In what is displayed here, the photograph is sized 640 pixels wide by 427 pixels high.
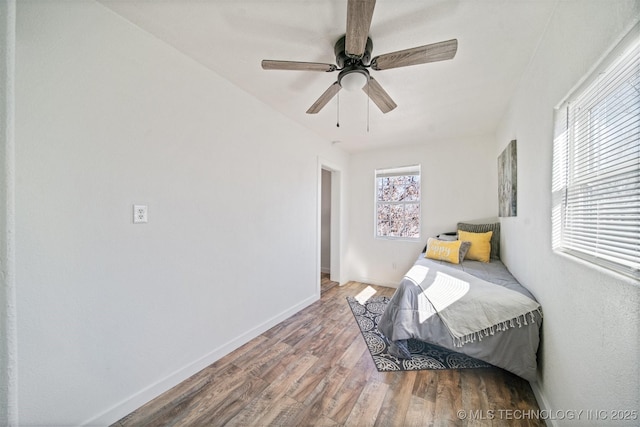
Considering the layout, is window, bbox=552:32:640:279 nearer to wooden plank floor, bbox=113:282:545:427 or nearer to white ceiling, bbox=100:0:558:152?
white ceiling, bbox=100:0:558:152

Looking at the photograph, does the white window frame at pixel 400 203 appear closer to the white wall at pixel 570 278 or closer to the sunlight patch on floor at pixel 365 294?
the sunlight patch on floor at pixel 365 294

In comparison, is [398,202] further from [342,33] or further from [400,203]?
[342,33]

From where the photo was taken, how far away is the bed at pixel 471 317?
162 cm

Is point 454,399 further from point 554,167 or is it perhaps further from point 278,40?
point 278,40

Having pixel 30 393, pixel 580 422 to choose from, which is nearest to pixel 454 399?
Result: pixel 580 422

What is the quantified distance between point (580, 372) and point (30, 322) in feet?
8.63

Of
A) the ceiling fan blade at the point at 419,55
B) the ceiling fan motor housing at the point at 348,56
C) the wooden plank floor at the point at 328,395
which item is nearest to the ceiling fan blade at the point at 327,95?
the ceiling fan motor housing at the point at 348,56

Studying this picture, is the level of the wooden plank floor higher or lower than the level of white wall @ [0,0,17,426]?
lower

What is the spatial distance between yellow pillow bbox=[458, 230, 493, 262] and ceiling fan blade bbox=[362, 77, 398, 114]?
217cm

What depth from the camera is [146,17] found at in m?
1.45

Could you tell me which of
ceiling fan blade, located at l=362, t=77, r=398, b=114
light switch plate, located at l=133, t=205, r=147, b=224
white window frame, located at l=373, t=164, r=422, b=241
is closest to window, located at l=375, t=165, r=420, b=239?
white window frame, located at l=373, t=164, r=422, b=241

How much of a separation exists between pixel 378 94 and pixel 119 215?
1.98m

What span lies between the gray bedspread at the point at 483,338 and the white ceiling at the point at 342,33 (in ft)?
5.89

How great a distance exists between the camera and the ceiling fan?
44.4 inches
